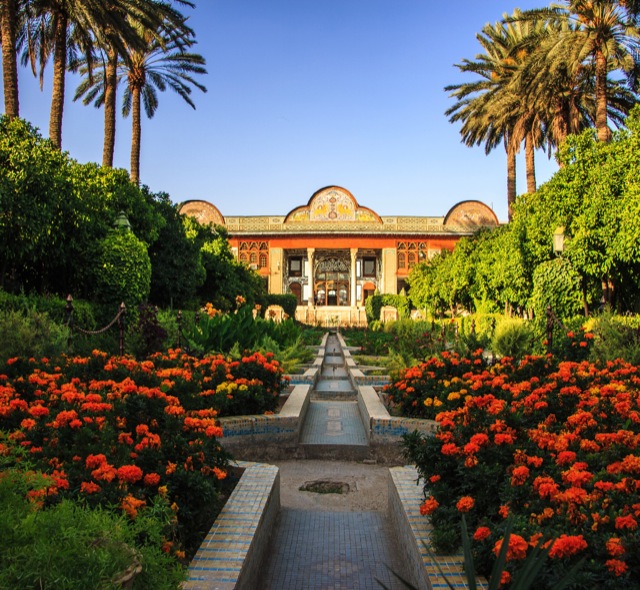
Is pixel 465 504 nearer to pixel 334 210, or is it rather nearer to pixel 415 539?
pixel 415 539

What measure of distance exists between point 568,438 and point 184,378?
315 centimetres

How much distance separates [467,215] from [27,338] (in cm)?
4144

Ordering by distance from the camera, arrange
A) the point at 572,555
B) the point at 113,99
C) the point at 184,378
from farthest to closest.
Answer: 1. the point at 113,99
2. the point at 184,378
3. the point at 572,555

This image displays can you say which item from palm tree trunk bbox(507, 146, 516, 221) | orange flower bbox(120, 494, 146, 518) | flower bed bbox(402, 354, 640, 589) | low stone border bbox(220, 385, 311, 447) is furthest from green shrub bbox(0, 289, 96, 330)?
palm tree trunk bbox(507, 146, 516, 221)

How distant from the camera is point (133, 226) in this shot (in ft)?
50.0

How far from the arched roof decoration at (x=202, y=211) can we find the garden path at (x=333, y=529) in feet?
130

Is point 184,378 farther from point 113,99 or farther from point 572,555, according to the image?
point 113,99

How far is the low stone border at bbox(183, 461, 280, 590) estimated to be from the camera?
2.62 metres

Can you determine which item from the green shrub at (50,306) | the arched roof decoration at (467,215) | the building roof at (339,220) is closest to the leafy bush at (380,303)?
the building roof at (339,220)

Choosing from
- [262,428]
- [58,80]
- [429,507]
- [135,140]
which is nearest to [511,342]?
[262,428]

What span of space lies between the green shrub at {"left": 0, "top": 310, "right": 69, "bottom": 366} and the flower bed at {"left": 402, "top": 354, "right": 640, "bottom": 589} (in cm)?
437

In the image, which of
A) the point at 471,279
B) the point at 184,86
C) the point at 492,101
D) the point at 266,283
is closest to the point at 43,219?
the point at 184,86

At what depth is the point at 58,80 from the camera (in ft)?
47.6

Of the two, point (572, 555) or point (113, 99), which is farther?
point (113, 99)
